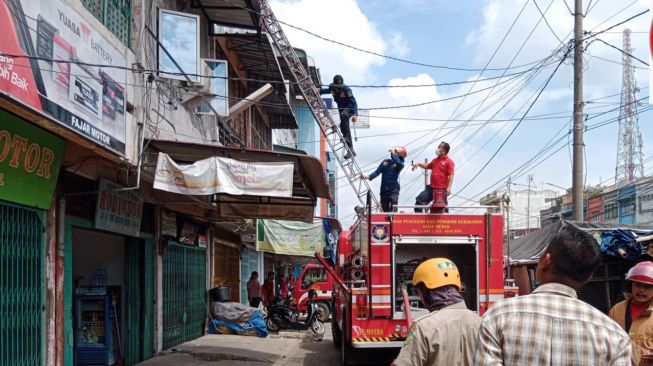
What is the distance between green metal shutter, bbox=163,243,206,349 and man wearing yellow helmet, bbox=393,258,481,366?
9.53 m

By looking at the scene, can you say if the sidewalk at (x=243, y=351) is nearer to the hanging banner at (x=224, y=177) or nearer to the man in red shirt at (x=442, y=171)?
the hanging banner at (x=224, y=177)

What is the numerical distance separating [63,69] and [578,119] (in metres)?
10.4

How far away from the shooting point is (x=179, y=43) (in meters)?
10.5

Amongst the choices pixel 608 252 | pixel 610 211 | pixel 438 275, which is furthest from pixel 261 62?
pixel 610 211

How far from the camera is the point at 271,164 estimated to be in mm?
8969

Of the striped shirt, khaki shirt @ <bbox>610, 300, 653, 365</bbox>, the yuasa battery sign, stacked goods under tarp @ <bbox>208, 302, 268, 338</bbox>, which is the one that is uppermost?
the yuasa battery sign

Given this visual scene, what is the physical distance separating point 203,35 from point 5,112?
840cm

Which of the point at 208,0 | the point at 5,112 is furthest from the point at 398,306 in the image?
the point at 208,0

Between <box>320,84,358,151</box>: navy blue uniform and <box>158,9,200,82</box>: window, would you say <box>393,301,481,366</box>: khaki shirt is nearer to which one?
<box>158,9,200,82</box>: window

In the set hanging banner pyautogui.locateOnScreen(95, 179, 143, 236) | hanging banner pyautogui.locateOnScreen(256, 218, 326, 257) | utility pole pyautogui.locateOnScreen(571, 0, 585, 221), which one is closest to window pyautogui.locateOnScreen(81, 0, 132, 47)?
hanging banner pyautogui.locateOnScreen(95, 179, 143, 236)

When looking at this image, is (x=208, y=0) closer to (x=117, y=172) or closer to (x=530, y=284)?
(x=117, y=172)

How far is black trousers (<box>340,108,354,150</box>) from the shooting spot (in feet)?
46.0

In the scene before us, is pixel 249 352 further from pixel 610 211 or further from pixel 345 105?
pixel 610 211

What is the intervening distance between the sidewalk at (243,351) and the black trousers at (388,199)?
3.61m
